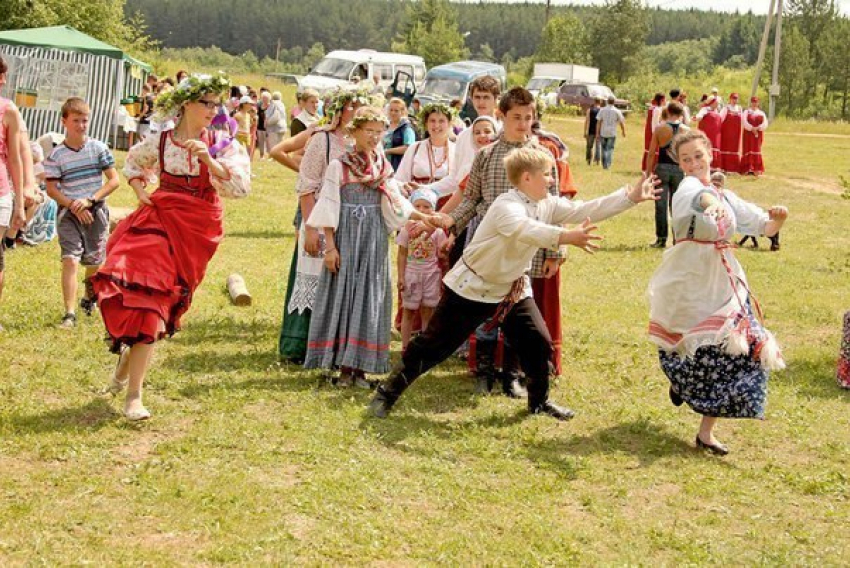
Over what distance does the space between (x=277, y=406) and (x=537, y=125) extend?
264cm

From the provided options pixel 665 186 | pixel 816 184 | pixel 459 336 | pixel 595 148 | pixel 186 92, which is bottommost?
pixel 816 184

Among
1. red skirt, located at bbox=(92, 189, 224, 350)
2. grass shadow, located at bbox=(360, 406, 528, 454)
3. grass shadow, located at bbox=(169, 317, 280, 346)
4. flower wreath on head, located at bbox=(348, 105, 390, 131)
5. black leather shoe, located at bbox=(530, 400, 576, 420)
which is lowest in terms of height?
grass shadow, located at bbox=(169, 317, 280, 346)

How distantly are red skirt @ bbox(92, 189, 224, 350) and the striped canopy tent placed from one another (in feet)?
58.2

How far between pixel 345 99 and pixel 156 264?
1737 millimetres

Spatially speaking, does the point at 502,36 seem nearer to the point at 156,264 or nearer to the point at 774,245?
the point at 774,245

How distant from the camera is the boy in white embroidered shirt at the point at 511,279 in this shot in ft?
20.8

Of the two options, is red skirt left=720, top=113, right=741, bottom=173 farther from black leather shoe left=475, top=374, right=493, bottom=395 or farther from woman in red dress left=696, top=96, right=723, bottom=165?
black leather shoe left=475, top=374, right=493, bottom=395

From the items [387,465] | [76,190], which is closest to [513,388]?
[387,465]

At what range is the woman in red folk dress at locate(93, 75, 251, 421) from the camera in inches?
250

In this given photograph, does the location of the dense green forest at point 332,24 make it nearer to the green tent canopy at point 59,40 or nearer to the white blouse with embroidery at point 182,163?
the green tent canopy at point 59,40

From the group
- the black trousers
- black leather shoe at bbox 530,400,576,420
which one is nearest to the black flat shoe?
black leather shoe at bbox 530,400,576,420

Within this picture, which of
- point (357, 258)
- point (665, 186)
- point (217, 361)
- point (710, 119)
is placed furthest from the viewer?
point (710, 119)

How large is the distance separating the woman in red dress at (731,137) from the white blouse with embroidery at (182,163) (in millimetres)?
20285

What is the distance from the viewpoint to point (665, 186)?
49.2 feet
